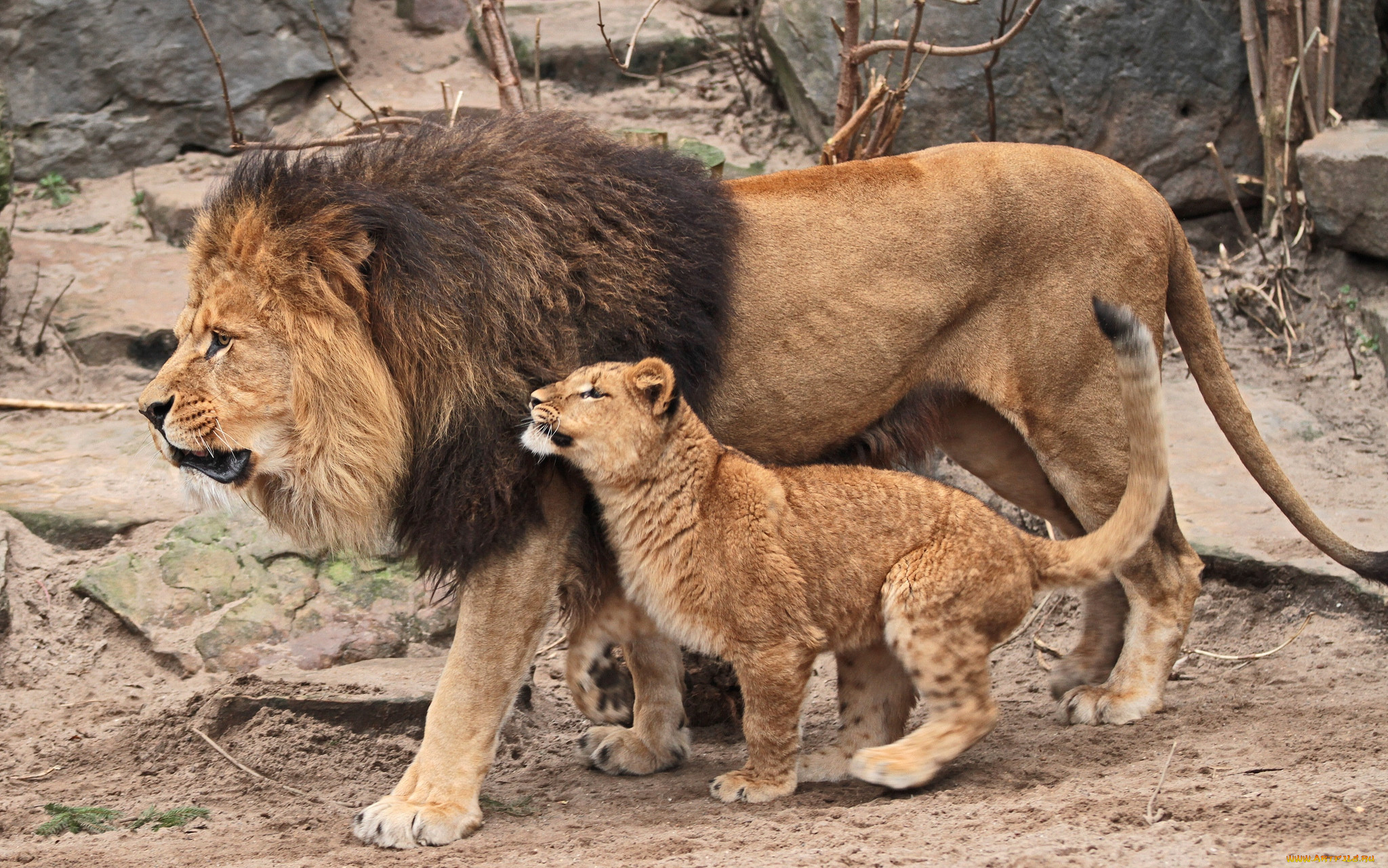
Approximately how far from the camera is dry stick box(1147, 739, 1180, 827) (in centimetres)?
308

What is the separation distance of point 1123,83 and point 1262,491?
8.81 ft

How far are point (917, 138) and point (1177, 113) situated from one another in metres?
1.38

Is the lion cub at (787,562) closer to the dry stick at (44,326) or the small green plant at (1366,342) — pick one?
the small green plant at (1366,342)

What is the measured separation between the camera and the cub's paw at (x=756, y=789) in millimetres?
3713

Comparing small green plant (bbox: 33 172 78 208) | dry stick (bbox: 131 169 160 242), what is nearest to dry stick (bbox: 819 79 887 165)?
dry stick (bbox: 131 169 160 242)

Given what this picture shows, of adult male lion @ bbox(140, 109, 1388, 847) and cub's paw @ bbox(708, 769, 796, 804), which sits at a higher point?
adult male lion @ bbox(140, 109, 1388, 847)

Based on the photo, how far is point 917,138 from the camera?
750cm

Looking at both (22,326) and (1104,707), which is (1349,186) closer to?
(1104,707)

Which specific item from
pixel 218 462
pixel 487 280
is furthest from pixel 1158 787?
pixel 218 462

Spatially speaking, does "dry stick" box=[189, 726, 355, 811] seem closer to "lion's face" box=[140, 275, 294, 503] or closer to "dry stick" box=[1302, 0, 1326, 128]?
"lion's face" box=[140, 275, 294, 503]

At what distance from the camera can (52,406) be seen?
19.8 feet

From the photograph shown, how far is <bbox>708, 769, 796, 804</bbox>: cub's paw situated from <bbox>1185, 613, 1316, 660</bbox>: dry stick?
201 centimetres

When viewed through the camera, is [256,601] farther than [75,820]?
Yes

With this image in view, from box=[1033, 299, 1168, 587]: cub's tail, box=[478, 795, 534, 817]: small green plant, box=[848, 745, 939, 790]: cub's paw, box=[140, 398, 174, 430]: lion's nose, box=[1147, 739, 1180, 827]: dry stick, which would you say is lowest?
box=[478, 795, 534, 817]: small green plant
